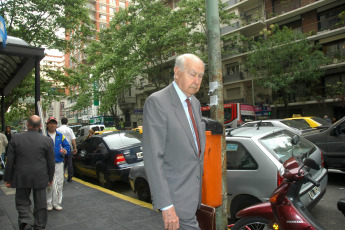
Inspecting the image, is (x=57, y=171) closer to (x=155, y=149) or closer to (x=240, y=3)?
(x=155, y=149)

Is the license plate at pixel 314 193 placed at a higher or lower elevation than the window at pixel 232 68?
lower

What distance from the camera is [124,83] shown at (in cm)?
2672

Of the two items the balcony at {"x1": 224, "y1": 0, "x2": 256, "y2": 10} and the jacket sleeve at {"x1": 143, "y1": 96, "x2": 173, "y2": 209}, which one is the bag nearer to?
the jacket sleeve at {"x1": 143, "y1": 96, "x2": 173, "y2": 209}

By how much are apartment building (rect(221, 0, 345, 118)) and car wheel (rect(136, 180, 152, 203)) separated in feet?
63.1

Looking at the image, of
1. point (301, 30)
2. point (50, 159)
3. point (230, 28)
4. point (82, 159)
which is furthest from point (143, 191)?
point (230, 28)

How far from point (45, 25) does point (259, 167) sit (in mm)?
14739

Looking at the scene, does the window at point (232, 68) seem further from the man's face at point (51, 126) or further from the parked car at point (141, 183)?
the man's face at point (51, 126)

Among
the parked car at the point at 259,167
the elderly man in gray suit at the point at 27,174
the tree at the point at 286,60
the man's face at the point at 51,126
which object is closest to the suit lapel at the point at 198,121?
the parked car at the point at 259,167

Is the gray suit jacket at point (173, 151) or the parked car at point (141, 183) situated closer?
the gray suit jacket at point (173, 151)

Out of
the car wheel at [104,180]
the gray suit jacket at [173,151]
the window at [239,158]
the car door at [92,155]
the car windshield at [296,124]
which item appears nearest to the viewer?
the gray suit jacket at [173,151]

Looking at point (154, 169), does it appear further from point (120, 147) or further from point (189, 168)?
point (120, 147)

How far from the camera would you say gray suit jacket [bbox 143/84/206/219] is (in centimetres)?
187

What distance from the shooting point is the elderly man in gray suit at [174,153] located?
179cm

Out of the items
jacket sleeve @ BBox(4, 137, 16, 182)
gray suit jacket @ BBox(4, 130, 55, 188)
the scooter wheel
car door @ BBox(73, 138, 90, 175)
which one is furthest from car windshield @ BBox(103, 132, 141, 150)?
the scooter wheel
